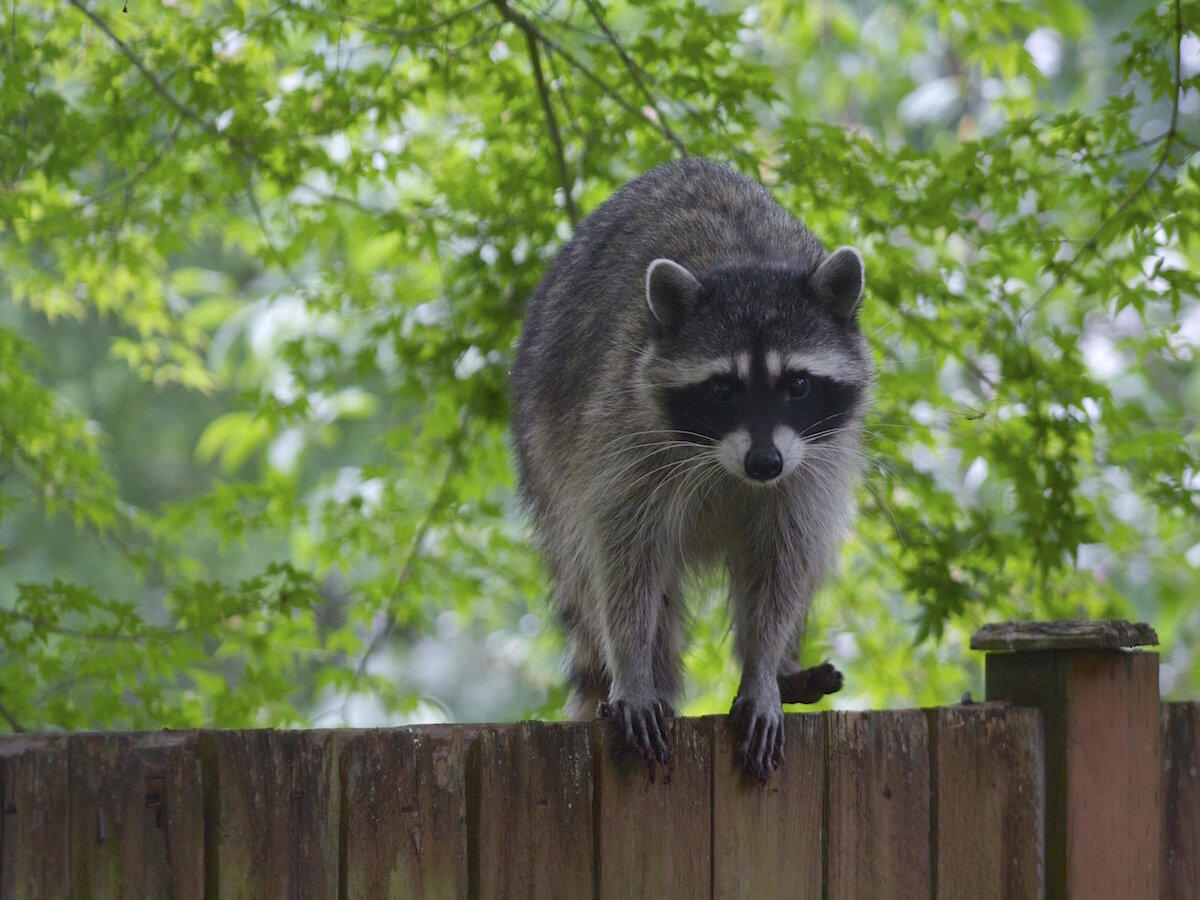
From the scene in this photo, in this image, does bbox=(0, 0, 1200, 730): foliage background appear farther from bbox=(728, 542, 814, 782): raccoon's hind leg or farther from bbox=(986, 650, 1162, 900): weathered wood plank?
bbox=(986, 650, 1162, 900): weathered wood plank

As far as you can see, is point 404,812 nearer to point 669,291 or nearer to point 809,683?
point 809,683

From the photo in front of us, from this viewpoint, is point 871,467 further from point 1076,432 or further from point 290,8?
point 290,8

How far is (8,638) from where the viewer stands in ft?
9.51

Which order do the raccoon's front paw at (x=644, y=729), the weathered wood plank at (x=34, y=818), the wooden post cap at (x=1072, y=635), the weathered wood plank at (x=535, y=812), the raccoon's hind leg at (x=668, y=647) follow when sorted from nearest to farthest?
the weathered wood plank at (x=34, y=818) < the weathered wood plank at (x=535, y=812) < the raccoon's front paw at (x=644, y=729) < the wooden post cap at (x=1072, y=635) < the raccoon's hind leg at (x=668, y=647)

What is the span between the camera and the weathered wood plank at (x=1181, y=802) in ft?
7.82

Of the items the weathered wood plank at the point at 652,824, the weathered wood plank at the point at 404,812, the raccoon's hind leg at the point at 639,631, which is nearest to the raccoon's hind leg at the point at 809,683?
the raccoon's hind leg at the point at 639,631

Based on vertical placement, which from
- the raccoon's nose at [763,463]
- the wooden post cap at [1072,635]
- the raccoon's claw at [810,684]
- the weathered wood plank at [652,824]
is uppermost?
the raccoon's nose at [763,463]

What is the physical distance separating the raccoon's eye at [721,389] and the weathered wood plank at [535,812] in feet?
3.43

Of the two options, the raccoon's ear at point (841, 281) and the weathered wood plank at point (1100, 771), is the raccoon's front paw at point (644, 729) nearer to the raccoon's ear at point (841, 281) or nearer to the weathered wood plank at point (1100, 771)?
the weathered wood plank at point (1100, 771)

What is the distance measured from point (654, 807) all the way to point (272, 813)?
0.62 metres

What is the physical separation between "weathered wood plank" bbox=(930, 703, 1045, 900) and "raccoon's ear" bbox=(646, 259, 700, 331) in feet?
3.68

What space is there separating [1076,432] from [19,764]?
112 inches

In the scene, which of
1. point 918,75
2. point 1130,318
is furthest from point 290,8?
point 918,75

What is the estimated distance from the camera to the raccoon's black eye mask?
2773 mm
